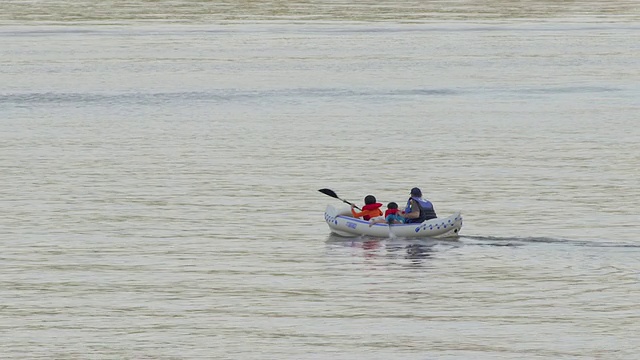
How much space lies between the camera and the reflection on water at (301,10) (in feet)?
413

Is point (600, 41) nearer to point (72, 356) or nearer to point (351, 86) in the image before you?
point (351, 86)

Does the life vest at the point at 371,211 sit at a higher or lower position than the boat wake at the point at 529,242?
higher

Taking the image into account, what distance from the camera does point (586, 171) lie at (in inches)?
1986

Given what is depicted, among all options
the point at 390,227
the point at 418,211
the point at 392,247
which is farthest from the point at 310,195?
the point at 392,247

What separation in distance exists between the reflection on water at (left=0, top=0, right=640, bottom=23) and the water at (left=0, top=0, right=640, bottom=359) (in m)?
21.5

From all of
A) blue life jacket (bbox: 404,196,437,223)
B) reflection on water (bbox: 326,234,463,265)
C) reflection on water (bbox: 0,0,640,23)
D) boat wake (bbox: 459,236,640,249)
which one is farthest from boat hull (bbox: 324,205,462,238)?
reflection on water (bbox: 0,0,640,23)

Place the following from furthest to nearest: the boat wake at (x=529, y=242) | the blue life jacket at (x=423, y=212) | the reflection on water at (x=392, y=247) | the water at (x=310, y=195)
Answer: the blue life jacket at (x=423, y=212)
the boat wake at (x=529, y=242)
the reflection on water at (x=392, y=247)
the water at (x=310, y=195)

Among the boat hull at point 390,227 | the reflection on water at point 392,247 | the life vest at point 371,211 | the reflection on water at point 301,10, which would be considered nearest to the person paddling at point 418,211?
the boat hull at point 390,227

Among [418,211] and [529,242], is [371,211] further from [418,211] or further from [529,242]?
[529,242]

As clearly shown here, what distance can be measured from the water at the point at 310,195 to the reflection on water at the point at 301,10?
21.5m

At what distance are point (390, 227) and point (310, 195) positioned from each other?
783cm

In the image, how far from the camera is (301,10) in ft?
440

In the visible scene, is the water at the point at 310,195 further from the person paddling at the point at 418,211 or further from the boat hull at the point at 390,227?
the person paddling at the point at 418,211

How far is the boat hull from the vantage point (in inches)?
1494
